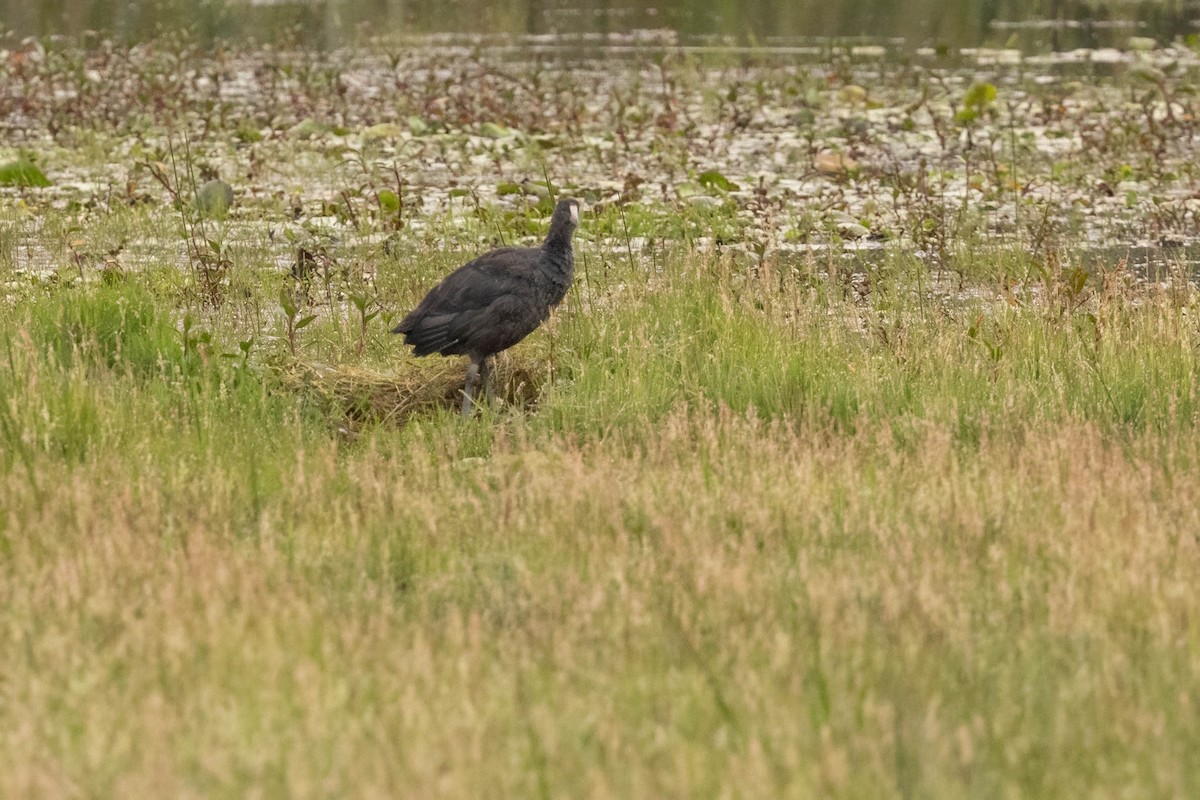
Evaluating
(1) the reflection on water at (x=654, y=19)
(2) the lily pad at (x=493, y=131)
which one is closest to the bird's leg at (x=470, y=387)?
(2) the lily pad at (x=493, y=131)

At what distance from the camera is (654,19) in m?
27.3

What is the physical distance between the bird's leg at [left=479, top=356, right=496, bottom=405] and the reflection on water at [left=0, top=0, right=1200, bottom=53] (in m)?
15.6

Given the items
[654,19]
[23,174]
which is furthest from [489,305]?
[654,19]

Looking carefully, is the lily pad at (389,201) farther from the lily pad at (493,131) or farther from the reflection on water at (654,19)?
the reflection on water at (654,19)

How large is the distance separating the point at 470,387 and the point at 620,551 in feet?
8.49

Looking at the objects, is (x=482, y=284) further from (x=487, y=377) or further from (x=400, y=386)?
(x=400, y=386)

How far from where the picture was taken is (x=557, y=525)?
5.26 m

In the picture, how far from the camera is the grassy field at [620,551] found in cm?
364

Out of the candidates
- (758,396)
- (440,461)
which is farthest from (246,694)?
(758,396)

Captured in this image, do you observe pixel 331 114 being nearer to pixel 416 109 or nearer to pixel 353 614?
pixel 416 109

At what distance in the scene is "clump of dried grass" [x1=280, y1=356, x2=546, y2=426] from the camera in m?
7.29

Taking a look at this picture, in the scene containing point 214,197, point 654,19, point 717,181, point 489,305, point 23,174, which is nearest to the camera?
point 489,305

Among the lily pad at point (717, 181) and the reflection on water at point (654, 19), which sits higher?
the reflection on water at point (654, 19)

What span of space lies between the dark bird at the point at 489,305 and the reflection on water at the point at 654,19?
52.0 ft
